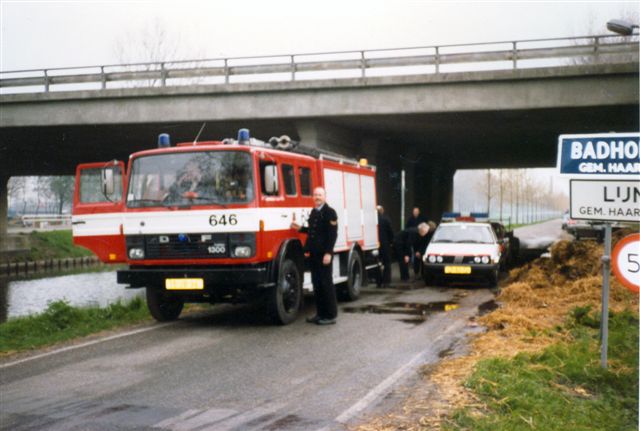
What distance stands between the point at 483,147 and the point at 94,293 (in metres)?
20.0

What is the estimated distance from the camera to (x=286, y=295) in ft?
35.4

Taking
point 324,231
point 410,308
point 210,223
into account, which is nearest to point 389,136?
point 410,308

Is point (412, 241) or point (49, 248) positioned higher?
point (412, 241)

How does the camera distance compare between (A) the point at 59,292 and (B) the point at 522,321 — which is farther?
(A) the point at 59,292

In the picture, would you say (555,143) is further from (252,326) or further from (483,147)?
(252,326)

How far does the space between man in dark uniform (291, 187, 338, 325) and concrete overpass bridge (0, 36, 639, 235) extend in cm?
1247

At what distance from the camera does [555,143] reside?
31.6m

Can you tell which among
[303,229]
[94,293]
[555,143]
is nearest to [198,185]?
[303,229]

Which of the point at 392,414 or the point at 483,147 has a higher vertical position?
the point at 483,147

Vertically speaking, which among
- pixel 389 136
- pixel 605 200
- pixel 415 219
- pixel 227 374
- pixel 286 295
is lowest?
pixel 227 374

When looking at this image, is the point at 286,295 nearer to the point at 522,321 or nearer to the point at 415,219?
the point at 522,321

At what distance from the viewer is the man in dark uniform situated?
1045 cm

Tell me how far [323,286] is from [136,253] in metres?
2.84

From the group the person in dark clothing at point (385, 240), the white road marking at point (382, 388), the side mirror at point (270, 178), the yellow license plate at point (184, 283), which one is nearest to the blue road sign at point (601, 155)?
the white road marking at point (382, 388)
